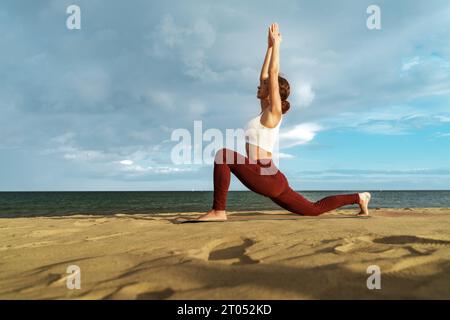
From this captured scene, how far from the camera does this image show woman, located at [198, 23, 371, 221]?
154 inches

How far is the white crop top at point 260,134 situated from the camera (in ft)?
13.0

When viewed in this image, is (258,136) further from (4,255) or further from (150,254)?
(4,255)

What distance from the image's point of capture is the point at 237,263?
221cm

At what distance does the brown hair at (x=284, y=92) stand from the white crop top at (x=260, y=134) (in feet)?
0.95

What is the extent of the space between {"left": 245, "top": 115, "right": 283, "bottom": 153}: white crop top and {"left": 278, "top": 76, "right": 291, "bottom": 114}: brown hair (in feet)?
0.95

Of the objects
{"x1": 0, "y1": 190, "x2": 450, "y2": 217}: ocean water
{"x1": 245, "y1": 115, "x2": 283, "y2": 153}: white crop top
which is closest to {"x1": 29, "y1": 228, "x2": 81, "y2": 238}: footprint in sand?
{"x1": 245, "y1": 115, "x2": 283, "y2": 153}: white crop top

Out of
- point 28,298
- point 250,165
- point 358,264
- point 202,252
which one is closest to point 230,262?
point 202,252

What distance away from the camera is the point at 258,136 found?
13.1 ft

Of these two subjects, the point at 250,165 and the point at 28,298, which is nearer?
the point at 28,298

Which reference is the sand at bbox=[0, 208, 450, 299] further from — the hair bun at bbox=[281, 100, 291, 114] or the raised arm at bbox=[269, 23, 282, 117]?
the hair bun at bbox=[281, 100, 291, 114]

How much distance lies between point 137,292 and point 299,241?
156cm

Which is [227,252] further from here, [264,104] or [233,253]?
[264,104]

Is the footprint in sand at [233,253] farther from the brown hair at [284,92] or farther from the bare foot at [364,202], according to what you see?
the bare foot at [364,202]

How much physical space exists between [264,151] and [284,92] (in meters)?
0.82
